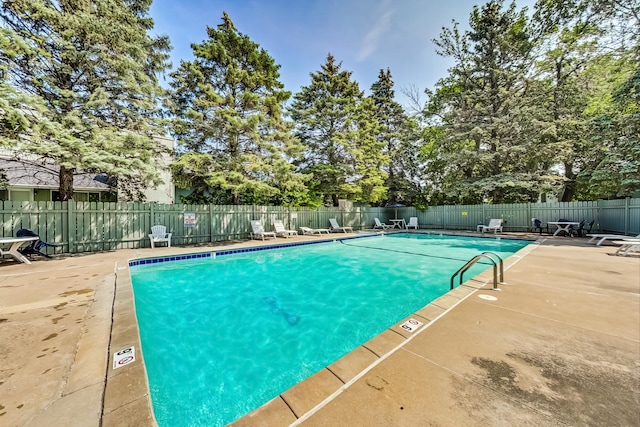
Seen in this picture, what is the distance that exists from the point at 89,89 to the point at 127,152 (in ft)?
8.82

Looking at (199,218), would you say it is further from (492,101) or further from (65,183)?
(492,101)

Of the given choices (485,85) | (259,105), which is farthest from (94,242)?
(485,85)

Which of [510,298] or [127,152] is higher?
[127,152]

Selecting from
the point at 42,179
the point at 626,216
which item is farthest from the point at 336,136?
the point at 42,179

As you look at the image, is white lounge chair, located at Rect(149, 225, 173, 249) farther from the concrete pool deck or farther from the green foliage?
the green foliage

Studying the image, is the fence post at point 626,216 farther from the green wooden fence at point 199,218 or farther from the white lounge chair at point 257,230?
the white lounge chair at point 257,230

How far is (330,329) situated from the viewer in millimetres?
3955

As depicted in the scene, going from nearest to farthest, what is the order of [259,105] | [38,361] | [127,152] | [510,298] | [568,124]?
[38,361], [510,298], [127,152], [259,105], [568,124]

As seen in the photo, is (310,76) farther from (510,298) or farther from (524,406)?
(524,406)

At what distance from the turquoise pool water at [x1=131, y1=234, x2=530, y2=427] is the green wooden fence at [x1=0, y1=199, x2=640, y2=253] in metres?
2.85

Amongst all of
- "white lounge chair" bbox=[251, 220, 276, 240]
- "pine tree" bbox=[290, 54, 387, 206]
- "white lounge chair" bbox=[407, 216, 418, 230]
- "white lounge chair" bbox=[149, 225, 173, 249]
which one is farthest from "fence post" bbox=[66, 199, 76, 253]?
"white lounge chair" bbox=[407, 216, 418, 230]

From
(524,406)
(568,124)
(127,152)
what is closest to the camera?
(524,406)

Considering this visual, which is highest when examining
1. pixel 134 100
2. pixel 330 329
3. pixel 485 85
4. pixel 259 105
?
pixel 485 85

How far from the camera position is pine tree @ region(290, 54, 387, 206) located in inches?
593
